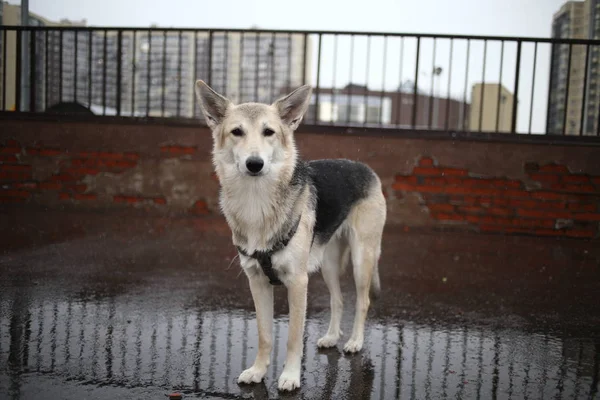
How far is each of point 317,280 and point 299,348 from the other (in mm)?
2719

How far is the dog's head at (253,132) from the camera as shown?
3232 mm

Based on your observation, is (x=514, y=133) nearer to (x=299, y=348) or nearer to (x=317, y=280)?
(x=317, y=280)

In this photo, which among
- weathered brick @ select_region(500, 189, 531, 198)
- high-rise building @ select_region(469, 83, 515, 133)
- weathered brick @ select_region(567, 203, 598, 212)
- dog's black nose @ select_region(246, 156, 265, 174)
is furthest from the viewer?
high-rise building @ select_region(469, 83, 515, 133)

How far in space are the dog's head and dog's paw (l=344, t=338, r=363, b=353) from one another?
1.43 metres

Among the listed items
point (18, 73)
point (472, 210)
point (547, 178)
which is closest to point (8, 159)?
point (18, 73)

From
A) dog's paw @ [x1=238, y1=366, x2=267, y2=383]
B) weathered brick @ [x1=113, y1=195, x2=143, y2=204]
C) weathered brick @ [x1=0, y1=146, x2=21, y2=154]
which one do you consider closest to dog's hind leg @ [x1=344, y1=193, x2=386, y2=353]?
dog's paw @ [x1=238, y1=366, x2=267, y2=383]

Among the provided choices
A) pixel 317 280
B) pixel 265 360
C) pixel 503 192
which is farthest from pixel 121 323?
pixel 503 192

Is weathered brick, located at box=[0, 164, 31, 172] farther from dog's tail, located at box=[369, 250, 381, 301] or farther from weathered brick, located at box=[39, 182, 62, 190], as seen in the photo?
dog's tail, located at box=[369, 250, 381, 301]

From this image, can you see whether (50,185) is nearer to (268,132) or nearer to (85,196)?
(85,196)

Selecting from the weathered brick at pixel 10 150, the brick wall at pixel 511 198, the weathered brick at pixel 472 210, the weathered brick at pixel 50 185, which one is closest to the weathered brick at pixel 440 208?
the brick wall at pixel 511 198

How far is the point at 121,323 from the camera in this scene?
14.1ft

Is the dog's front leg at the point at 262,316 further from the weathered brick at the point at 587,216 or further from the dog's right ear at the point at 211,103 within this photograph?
the weathered brick at the point at 587,216

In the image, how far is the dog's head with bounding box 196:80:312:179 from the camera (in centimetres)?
323

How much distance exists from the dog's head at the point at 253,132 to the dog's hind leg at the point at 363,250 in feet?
2.85
